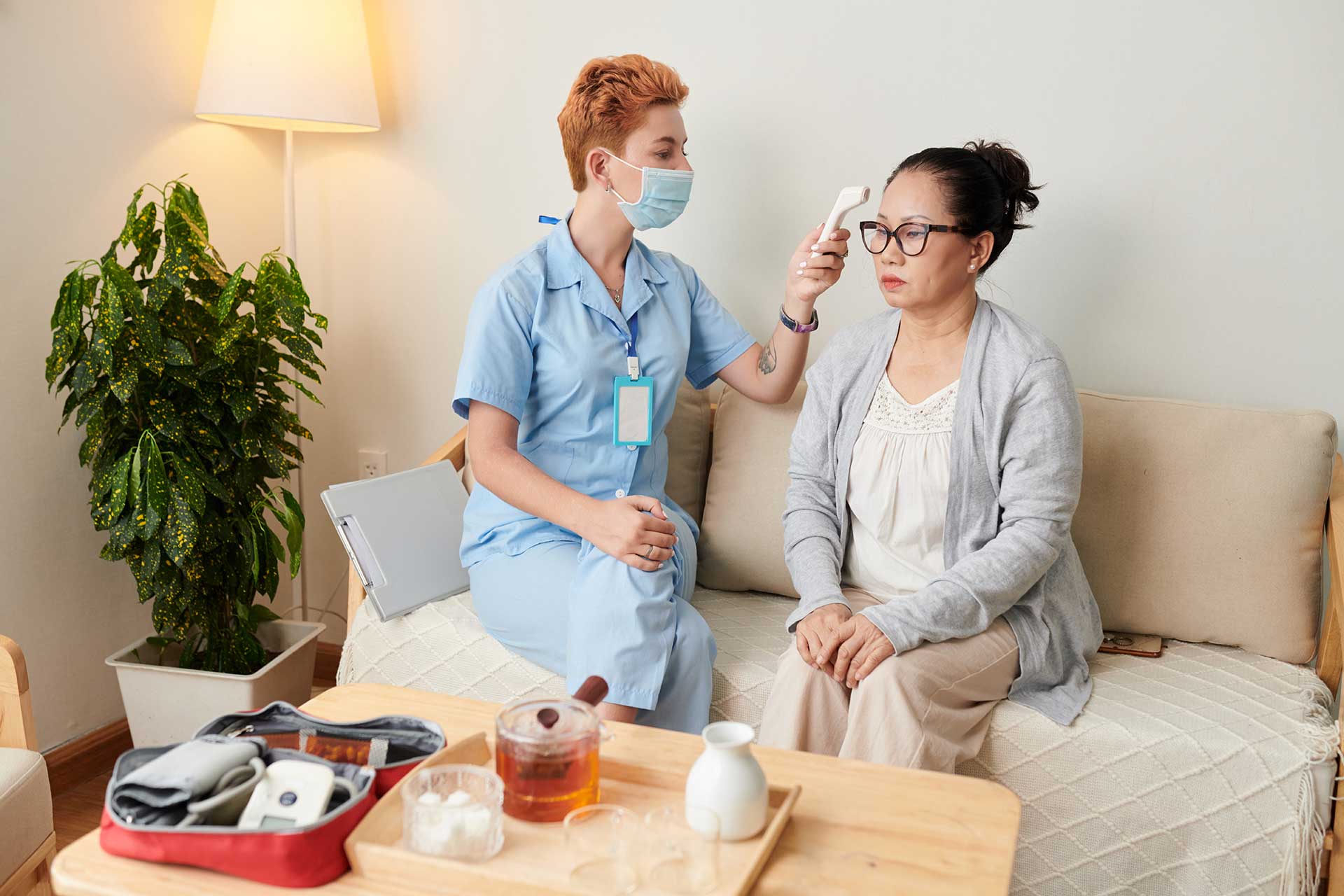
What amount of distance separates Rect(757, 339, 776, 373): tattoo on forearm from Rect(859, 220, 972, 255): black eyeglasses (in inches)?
14.1

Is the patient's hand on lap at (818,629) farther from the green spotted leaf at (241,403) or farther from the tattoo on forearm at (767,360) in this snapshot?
the green spotted leaf at (241,403)

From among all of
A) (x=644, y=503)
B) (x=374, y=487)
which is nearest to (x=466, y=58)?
(x=374, y=487)

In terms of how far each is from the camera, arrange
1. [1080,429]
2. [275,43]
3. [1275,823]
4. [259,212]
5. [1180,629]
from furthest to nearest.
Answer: [259,212], [275,43], [1180,629], [1080,429], [1275,823]

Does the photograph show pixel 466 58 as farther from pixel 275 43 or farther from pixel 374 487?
pixel 374 487

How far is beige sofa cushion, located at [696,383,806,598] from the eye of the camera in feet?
7.54

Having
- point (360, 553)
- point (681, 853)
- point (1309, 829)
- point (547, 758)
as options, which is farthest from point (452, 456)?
point (1309, 829)

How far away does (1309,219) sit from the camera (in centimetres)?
217

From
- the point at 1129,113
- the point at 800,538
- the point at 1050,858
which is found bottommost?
the point at 1050,858

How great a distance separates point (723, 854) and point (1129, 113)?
174 cm

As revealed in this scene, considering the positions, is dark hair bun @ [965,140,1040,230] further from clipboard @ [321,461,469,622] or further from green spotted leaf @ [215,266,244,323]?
green spotted leaf @ [215,266,244,323]

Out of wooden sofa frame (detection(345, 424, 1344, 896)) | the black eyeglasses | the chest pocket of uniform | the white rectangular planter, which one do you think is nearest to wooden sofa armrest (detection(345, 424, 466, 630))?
wooden sofa frame (detection(345, 424, 1344, 896))

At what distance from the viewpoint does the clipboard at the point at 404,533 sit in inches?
84.6

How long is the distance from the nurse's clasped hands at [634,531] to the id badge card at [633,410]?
208 millimetres

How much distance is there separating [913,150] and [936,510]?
2.84ft
